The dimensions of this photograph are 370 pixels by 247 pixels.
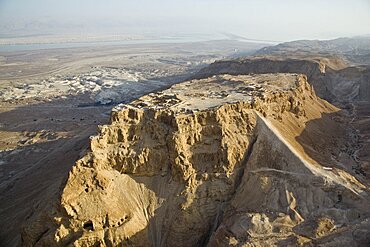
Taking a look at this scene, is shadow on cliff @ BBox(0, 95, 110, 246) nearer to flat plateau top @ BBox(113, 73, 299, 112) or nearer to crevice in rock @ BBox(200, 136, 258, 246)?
flat plateau top @ BBox(113, 73, 299, 112)

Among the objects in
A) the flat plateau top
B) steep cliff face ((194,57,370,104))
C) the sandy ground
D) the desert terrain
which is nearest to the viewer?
the desert terrain

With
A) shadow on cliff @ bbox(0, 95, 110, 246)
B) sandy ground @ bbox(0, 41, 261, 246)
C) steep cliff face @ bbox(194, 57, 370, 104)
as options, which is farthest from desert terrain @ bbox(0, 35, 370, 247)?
steep cliff face @ bbox(194, 57, 370, 104)

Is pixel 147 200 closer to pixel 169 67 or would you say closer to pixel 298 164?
pixel 298 164

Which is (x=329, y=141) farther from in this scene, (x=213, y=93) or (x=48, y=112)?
(x=48, y=112)

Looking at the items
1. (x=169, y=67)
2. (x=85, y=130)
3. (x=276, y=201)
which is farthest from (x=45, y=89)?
(x=276, y=201)

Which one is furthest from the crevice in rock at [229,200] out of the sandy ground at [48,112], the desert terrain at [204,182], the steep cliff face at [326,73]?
the steep cliff face at [326,73]

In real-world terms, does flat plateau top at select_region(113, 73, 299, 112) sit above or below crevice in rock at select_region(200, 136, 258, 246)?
above

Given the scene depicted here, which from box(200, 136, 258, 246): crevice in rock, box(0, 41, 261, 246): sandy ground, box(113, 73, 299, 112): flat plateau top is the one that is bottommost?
box(0, 41, 261, 246): sandy ground
